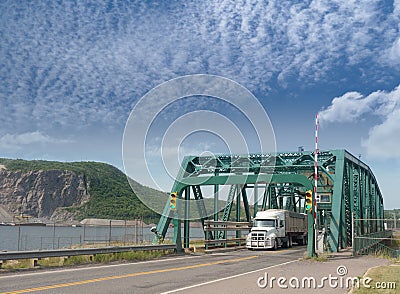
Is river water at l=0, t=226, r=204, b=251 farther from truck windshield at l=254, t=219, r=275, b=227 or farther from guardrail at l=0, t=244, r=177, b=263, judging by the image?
truck windshield at l=254, t=219, r=275, b=227

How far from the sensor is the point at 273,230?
37.5m

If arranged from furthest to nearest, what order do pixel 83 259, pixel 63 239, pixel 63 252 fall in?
pixel 63 239
pixel 83 259
pixel 63 252

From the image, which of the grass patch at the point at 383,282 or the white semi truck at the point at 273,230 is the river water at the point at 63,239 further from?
the grass patch at the point at 383,282

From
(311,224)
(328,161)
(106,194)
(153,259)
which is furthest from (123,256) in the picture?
(106,194)

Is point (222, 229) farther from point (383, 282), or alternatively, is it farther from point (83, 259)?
point (383, 282)

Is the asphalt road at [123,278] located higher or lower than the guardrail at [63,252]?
lower

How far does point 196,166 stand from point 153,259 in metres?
13.0

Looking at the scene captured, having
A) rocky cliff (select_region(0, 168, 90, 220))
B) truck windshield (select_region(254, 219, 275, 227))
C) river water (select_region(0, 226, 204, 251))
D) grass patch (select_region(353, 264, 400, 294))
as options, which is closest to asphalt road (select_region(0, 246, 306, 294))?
grass patch (select_region(353, 264, 400, 294))

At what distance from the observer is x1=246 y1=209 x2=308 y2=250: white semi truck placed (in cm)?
3606

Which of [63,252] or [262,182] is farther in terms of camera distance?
[262,182]

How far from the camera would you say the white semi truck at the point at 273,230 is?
36.1 meters

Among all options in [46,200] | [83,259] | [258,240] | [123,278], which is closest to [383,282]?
[123,278]

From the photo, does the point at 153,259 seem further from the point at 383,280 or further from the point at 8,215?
the point at 8,215

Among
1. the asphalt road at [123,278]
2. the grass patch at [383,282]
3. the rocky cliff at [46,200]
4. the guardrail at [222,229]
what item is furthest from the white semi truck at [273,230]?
the rocky cliff at [46,200]
